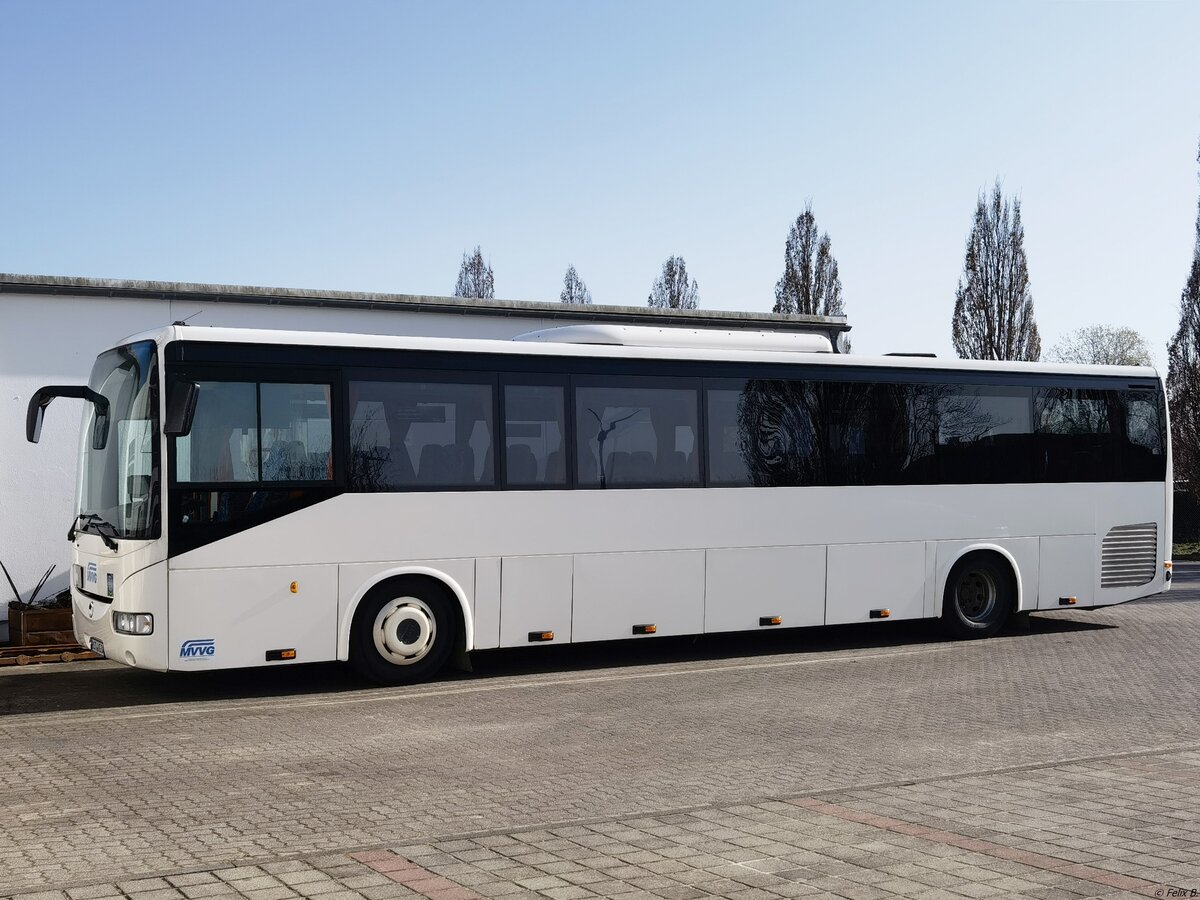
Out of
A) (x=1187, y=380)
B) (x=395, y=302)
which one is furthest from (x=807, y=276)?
(x=395, y=302)

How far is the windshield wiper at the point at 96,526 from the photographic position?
11.3 metres

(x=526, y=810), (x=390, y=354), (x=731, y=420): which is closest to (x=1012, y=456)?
(x=731, y=420)

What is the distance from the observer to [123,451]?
1138cm

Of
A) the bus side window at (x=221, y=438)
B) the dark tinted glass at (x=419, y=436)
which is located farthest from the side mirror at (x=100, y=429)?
the dark tinted glass at (x=419, y=436)

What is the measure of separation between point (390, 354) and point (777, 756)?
18.0 feet

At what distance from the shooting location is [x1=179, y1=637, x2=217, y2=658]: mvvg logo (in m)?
11.0

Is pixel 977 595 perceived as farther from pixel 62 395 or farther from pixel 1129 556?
pixel 62 395

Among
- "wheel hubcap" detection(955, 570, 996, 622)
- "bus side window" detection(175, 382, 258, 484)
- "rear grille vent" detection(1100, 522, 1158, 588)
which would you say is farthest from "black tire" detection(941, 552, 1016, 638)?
"bus side window" detection(175, 382, 258, 484)

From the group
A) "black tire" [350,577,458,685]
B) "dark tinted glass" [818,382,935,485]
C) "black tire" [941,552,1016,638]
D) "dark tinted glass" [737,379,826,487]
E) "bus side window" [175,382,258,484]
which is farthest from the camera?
"black tire" [941,552,1016,638]

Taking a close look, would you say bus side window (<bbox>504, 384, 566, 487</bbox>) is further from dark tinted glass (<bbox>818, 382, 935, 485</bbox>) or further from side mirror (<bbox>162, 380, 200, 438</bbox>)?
dark tinted glass (<bbox>818, 382, 935, 485</bbox>)

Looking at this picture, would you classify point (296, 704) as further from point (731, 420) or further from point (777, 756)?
point (731, 420)

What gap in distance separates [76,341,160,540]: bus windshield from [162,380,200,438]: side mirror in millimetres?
335

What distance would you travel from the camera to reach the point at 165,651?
10.9 meters

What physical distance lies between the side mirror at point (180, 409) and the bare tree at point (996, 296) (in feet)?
142
